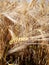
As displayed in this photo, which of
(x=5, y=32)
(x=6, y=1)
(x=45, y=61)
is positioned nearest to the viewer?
(x=45, y=61)

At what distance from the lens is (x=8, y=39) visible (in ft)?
4.33

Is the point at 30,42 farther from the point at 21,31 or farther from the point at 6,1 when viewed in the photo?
the point at 6,1

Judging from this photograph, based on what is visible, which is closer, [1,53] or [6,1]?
[1,53]

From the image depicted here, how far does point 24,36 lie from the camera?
4.18 feet

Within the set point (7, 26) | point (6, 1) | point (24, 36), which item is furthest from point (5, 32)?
point (6, 1)

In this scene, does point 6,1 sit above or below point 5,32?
above

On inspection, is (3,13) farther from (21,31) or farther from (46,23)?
(46,23)

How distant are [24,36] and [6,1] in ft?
1.20

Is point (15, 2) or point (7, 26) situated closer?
point (7, 26)

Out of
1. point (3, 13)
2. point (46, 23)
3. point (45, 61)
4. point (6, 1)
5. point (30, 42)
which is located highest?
point (6, 1)

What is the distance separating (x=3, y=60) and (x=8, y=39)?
0.48ft

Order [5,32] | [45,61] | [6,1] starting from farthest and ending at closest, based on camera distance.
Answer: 1. [6,1]
2. [5,32]
3. [45,61]

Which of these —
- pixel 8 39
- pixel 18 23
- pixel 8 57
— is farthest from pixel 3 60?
pixel 18 23

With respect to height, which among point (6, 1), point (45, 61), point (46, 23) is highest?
point (6, 1)
